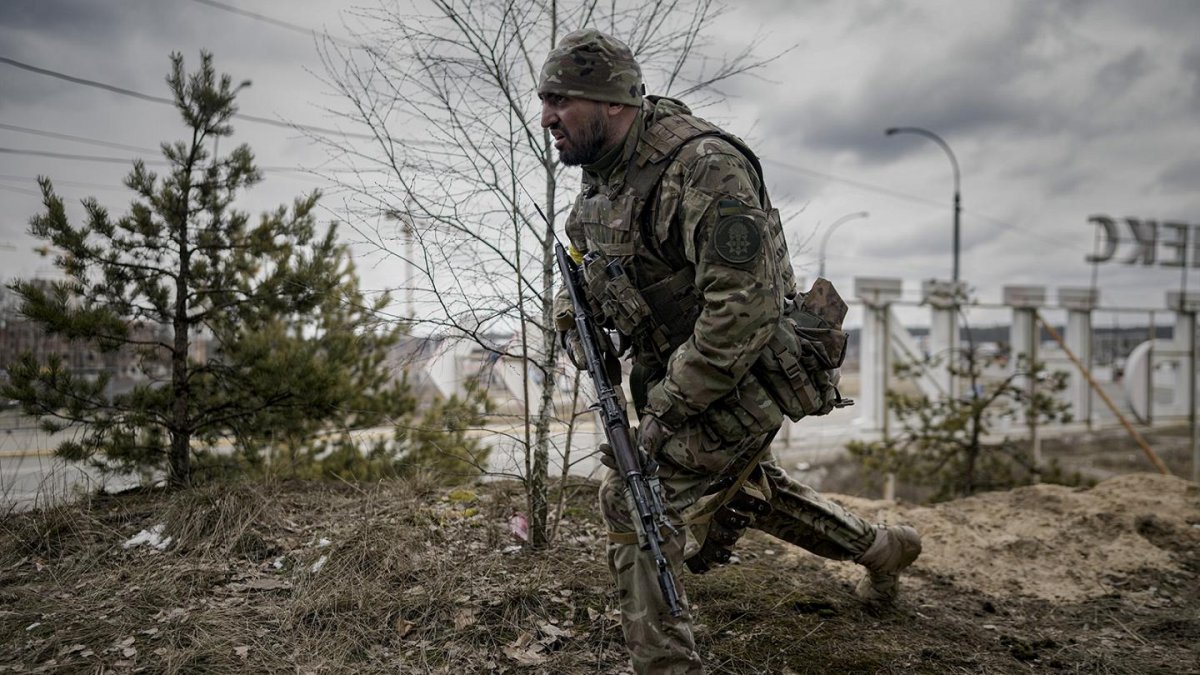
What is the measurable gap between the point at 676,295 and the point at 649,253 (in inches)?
6.7

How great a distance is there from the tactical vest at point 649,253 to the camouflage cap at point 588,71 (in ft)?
0.61

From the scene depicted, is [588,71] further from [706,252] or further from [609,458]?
[609,458]

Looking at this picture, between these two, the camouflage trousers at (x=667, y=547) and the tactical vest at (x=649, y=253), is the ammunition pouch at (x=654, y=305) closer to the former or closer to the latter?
the tactical vest at (x=649, y=253)

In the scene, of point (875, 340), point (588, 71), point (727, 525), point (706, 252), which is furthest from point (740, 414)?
point (875, 340)

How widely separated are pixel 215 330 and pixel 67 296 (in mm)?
754

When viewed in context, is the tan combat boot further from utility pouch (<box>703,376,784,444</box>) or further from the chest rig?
the chest rig

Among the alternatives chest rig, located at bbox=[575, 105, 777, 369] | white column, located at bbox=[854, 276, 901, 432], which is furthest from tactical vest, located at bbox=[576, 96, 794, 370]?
white column, located at bbox=[854, 276, 901, 432]

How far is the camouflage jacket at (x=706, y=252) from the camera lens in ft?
7.23

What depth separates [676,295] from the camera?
2.49 m

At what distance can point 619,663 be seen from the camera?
276 centimetres

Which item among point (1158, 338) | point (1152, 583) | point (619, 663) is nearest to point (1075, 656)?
point (1152, 583)

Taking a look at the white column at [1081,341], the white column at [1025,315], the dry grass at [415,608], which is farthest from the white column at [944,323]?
the dry grass at [415,608]

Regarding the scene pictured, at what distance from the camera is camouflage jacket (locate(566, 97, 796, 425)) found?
7.23 feet

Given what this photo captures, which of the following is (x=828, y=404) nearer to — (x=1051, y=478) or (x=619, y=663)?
(x=619, y=663)
